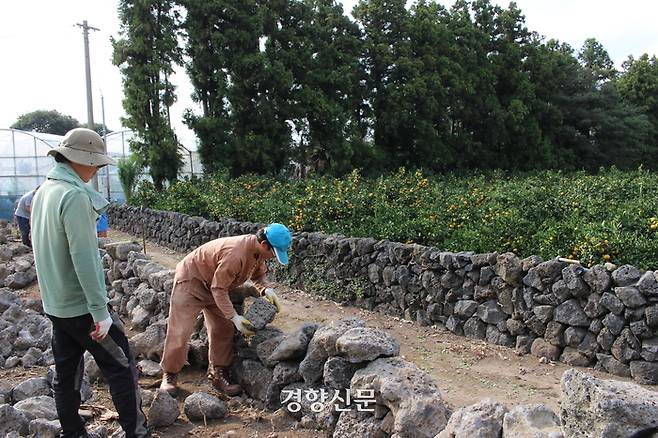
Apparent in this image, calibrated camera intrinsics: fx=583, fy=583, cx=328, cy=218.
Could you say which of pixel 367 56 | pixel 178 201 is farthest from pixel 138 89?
pixel 367 56

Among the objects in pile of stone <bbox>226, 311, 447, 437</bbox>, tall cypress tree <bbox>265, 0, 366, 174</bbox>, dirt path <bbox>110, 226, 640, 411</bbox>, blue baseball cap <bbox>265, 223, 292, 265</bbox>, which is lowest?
dirt path <bbox>110, 226, 640, 411</bbox>

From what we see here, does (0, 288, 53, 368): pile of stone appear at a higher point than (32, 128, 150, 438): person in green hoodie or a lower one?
lower

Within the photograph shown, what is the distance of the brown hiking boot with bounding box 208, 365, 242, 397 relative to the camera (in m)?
4.38

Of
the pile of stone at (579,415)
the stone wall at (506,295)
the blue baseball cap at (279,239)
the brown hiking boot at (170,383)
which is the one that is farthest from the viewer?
the stone wall at (506,295)

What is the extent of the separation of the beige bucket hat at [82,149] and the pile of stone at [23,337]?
9.00 ft

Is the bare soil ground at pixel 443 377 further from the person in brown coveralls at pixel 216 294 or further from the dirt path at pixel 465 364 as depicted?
the person in brown coveralls at pixel 216 294

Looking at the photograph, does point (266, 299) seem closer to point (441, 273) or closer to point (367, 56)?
point (441, 273)

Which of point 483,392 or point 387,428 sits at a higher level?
point 387,428

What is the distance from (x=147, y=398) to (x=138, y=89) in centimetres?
1523

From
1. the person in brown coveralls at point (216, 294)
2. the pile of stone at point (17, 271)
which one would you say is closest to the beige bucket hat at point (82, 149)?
the person in brown coveralls at point (216, 294)

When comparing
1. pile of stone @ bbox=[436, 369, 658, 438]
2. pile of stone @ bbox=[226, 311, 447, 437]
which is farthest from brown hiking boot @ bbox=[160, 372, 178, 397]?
pile of stone @ bbox=[436, 369, 658, 438]

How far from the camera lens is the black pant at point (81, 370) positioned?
3.18 m

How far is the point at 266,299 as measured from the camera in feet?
15.6

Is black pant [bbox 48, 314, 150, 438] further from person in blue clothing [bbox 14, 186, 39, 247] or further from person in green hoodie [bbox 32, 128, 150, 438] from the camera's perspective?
person in blue clothing [bbox 14, 186, 39, 247]
